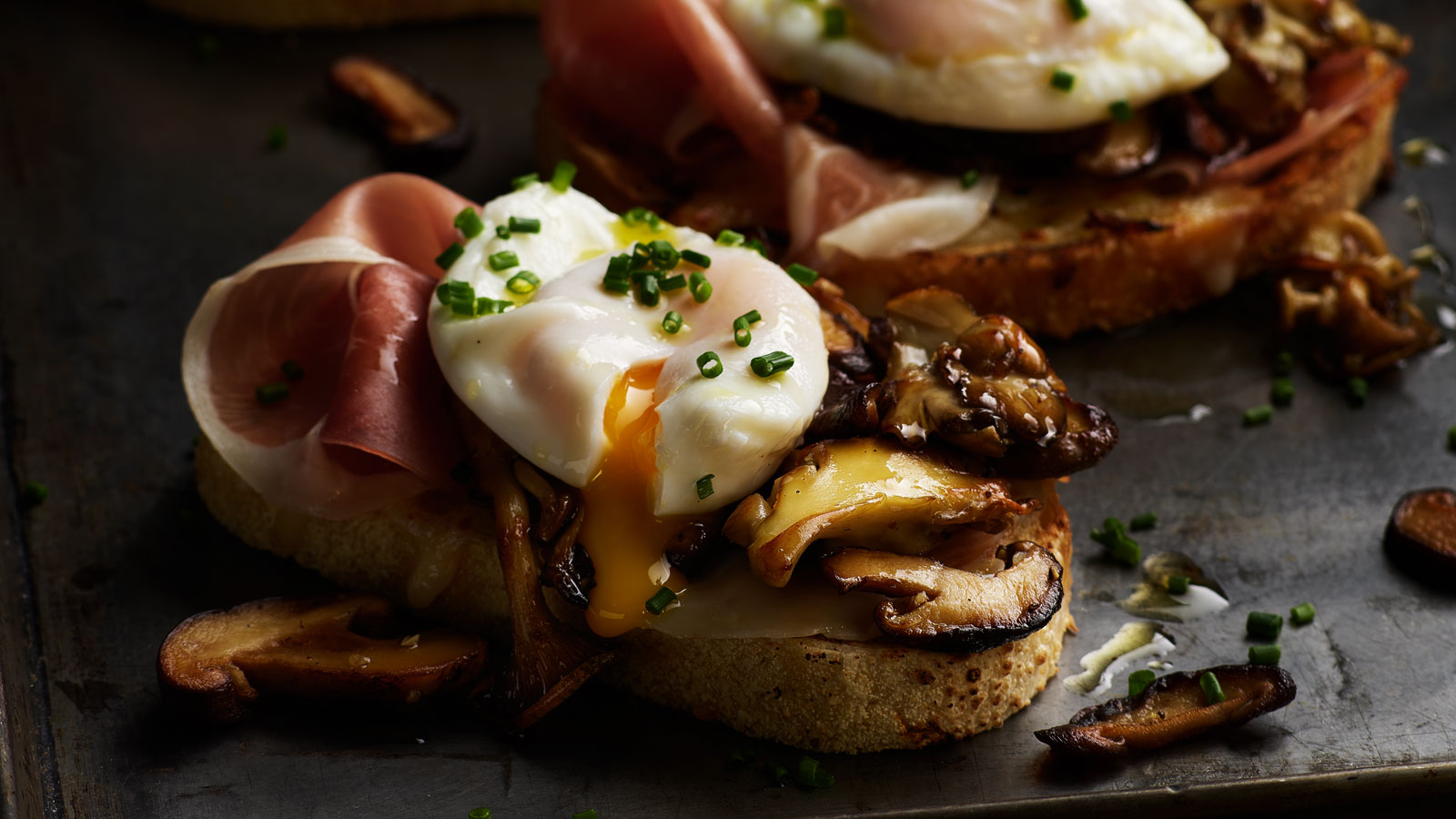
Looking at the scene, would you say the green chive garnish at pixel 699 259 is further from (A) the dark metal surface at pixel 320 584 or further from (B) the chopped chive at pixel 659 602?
(A) the dark metal surface at pixel 320 584

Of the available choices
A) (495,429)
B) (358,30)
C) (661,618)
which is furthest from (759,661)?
(358,30)

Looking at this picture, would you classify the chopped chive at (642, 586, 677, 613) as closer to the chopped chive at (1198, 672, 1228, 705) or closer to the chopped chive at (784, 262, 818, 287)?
the chopped chive at (784, 262, 818, 287)

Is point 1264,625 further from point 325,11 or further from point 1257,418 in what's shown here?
point 325,11

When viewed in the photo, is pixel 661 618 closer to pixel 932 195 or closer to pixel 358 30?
pixel 932 195

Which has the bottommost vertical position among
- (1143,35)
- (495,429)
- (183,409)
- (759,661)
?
(183,409)

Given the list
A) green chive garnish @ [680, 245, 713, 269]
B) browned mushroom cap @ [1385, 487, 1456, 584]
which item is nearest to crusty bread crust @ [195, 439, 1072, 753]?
green chive garnish @ [680, 245, 713, 269]

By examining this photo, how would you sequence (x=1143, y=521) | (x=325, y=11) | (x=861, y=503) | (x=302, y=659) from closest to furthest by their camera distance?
(x=861, y=503), (x=302, y=659), (x=1143, y=521), (x=325, y=11)

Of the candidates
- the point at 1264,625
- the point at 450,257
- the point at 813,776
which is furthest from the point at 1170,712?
the point at 450,257
